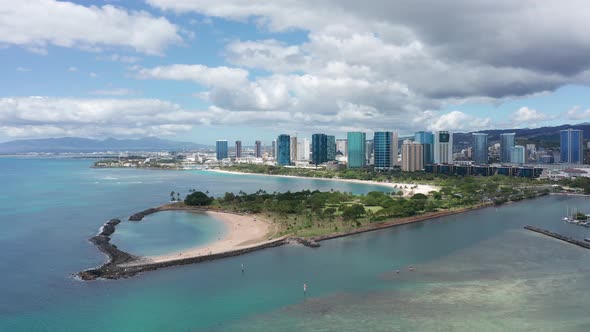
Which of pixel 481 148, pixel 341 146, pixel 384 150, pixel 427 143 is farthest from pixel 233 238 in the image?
pixel 341 146

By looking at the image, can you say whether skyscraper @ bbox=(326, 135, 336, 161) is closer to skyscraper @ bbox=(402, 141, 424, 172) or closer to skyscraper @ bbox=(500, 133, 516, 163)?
skyscraper @ bbox=(402, 141, 424, 172)

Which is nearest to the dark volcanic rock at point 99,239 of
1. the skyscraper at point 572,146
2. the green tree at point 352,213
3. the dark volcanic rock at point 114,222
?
the dark volcanic rock at point 114,222

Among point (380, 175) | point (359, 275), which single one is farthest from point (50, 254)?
point (380, 175)

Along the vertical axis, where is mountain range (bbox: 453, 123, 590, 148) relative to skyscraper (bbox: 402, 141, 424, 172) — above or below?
above

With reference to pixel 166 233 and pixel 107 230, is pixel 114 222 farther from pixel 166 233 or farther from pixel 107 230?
pixel 166 233

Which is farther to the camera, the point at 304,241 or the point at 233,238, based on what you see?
the point at 233,238

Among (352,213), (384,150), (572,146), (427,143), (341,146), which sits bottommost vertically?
(352,213)

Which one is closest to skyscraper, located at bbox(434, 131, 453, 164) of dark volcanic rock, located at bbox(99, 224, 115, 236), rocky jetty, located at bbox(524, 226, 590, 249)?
rocky jetty, located at bbox(524, 226, 590, 249)

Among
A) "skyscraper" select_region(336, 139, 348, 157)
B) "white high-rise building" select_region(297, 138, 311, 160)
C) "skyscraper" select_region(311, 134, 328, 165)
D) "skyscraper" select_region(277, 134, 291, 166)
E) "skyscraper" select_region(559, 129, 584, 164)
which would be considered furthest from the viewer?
"skyscraper" select_region(336, 139, 348, 157)
